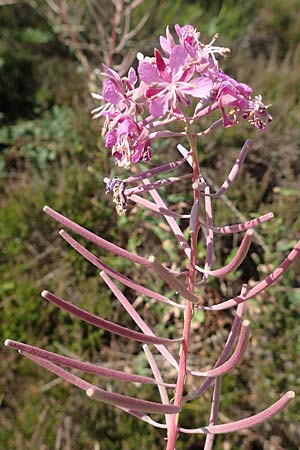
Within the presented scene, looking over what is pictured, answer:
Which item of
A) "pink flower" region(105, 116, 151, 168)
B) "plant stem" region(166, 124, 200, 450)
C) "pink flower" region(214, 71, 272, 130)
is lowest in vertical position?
"plant stem" region(166, 124, 200, 450)

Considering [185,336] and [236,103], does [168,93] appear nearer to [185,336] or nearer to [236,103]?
[236,103]

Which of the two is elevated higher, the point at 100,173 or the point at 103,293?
the point at 100,173

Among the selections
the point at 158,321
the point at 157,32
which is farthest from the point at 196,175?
the point at 157,32

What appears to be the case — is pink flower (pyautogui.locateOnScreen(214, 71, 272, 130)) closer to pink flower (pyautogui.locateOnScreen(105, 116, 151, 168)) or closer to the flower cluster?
the flower cluster

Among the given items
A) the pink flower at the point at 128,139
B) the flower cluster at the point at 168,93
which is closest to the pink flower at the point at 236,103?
the flower cluster at the point at 168,93

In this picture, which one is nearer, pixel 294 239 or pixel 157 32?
pixel 294 239

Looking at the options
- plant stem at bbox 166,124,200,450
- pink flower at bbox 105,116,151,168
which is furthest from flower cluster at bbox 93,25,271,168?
plant stem at bbox 166,124,200,450

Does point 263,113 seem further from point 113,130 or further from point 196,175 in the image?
point 113,130

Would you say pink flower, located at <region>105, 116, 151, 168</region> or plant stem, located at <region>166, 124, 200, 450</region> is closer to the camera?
pink flower, located at <region>105, 116, 151, 168</region>
